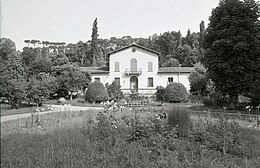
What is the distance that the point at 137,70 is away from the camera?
130ft

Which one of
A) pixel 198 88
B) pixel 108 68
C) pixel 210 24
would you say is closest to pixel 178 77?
pixel 198 88

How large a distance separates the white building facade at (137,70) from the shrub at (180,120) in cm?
3192

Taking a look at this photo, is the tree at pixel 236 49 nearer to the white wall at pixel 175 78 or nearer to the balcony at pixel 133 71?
the white wall at pixel 175 78

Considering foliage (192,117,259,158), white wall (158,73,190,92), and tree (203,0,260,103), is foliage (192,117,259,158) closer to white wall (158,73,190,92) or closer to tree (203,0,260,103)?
tree (203,0,260,103)

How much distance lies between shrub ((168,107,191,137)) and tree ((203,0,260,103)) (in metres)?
10.1

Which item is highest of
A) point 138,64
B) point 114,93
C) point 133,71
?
point 138,64

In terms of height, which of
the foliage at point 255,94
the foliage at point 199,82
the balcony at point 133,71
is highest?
the balcony at point 133,71

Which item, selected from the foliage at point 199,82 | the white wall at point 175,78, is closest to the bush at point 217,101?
the foliage at point 199,82

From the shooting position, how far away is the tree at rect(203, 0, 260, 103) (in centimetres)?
1622

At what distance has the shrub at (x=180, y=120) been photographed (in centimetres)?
723

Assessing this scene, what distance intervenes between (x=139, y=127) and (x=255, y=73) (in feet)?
42.7

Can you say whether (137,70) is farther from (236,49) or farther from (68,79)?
(236,49)

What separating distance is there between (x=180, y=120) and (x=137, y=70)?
32.4 metres

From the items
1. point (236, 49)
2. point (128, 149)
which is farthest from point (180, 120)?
point (236, 49)
